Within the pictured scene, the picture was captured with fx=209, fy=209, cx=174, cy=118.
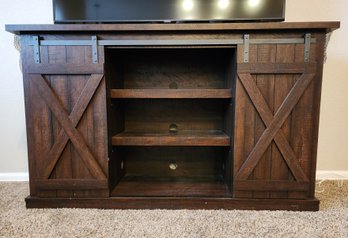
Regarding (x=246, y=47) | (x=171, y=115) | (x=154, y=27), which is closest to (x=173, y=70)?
(x=171, y=115)

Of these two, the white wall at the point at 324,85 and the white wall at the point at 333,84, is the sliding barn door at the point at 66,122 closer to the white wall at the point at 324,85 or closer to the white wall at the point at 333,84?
the white wall at the point at 324,85

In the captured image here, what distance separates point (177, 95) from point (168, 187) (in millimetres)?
628

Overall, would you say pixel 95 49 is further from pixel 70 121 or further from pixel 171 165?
pixel 171 165

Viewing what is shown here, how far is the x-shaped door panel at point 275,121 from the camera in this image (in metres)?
1.17

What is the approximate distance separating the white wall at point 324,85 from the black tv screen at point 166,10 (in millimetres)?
387

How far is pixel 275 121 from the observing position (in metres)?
1.19

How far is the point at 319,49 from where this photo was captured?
1153mm

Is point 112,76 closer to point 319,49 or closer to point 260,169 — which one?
point 260,169

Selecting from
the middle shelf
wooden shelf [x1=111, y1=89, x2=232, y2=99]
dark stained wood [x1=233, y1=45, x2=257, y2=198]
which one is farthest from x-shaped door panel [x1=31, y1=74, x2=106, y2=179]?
dark stained wood [x1=233, y1=45, x2=257, y2=198]

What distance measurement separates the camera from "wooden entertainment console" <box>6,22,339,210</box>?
116 centimetres

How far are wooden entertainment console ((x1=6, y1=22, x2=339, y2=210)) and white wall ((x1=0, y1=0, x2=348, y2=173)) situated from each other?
569 mm

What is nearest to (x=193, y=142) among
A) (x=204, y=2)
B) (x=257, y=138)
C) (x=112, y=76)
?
(x=257, y=138)

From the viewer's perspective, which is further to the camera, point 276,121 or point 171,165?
point 171,165

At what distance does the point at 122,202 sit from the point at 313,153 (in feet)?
3.81
